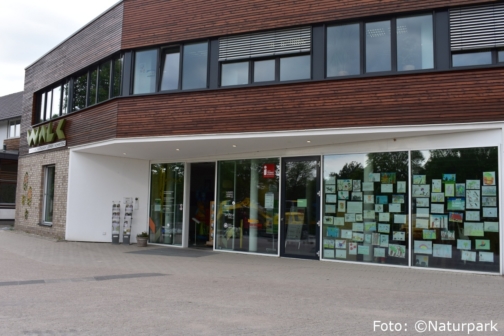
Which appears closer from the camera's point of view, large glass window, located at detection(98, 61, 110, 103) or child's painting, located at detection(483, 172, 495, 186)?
child's painting, located at detection(483, 172, 495, 186)

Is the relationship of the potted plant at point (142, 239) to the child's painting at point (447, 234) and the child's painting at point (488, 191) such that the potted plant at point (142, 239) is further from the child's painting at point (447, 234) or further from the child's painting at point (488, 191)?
the child's painting at point (488, 191)

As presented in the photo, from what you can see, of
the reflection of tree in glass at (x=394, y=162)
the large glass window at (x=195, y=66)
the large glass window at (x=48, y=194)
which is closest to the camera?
the reflection of tree in glass at (x=394, y=162)

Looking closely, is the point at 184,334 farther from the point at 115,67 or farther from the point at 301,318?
the point at 115,67

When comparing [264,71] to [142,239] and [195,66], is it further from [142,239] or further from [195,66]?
[142,239]

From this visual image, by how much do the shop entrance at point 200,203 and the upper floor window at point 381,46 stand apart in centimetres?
631

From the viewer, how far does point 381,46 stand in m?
11.5

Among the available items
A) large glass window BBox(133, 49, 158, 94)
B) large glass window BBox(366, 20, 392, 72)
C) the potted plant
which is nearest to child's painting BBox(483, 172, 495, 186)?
large glass window BBox(366, 20, 392, 72)

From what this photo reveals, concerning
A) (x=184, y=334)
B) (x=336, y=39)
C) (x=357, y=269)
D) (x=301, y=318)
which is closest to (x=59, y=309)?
(x=184, y=334)

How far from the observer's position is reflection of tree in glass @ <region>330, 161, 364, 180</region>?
1233 cm

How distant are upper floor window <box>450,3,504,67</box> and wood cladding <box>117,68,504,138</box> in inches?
16.6

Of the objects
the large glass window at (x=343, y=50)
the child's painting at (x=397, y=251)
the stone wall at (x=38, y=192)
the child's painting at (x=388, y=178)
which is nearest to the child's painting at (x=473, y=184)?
the child's painting at (x=388, y=178)

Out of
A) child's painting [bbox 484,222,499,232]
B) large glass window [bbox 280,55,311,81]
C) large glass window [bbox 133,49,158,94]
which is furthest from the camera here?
large glass window [bbox 133,49,158,94]

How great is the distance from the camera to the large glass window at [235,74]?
42.1 feet

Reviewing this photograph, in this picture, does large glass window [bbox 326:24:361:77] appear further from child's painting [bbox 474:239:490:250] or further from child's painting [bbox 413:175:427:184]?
child's painting [bbox 474:239:490:250]
